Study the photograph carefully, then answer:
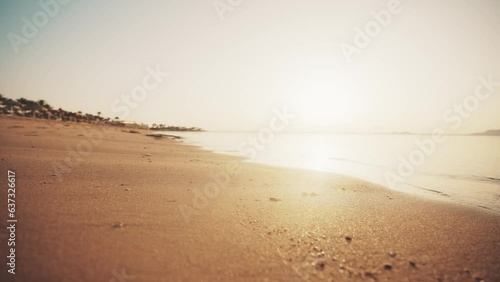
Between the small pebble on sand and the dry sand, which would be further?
the small pebble on sand

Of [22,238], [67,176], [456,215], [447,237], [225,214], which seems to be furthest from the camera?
[67,176]

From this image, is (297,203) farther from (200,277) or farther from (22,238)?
(22,238)

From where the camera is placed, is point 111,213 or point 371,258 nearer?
point 371,258

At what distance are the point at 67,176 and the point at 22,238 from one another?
9.87ft

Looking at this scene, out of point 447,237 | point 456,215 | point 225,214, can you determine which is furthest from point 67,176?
point 456,215

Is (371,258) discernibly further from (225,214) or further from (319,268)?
(225,214)

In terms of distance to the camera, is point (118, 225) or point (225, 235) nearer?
point (118, 225)

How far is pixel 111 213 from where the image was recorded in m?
3.23

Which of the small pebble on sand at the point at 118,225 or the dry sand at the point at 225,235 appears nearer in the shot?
the dry sand at the point at 225,235

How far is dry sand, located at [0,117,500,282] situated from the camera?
7.27 ft

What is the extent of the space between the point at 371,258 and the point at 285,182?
419cm

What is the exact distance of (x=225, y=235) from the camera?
301 centimetres

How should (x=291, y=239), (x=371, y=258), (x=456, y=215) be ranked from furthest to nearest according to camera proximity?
(x=456, y=215)
(x=291, y=239)
(x=371, y=258)

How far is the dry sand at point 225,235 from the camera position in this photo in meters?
2.21
